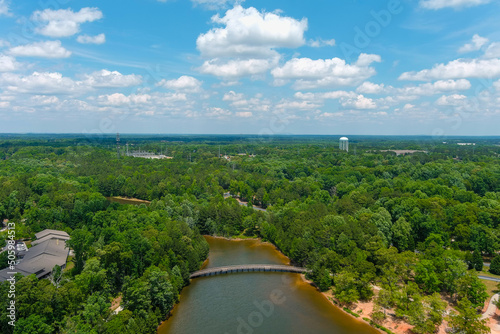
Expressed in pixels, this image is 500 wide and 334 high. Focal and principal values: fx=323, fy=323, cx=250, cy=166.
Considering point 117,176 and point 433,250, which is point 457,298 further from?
point 117,176

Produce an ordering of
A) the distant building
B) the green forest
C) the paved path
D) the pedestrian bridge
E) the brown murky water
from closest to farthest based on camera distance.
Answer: the green forest, the brown murky water, the paved path, the distant building, the pedestrian bridge

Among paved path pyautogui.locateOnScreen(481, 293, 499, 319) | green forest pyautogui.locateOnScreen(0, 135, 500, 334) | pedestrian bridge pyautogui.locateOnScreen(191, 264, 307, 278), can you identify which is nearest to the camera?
green forest pyautogui.locateOnScreen(0, 135, 500, 334)

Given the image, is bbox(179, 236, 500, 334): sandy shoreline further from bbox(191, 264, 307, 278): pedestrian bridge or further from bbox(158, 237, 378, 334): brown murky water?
bbox(191, 264, 307, 278): pedestrian bridge

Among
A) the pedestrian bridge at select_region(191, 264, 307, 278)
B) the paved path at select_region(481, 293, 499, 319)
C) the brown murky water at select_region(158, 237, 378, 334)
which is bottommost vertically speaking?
the brown murky water at select_region(158, 237, 378, 334)

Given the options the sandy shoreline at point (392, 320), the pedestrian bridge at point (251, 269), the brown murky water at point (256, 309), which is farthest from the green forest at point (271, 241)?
the brown murky water at point (256, 309)

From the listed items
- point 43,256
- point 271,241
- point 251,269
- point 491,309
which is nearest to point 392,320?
point 491,309

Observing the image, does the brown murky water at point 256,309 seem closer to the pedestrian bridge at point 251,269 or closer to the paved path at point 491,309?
the pedestrian bridge at point 251,269

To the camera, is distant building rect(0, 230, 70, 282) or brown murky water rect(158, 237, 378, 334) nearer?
brown murky water rect(158, 237, 378, 334)

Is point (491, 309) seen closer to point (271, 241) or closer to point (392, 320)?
point (392, 320)

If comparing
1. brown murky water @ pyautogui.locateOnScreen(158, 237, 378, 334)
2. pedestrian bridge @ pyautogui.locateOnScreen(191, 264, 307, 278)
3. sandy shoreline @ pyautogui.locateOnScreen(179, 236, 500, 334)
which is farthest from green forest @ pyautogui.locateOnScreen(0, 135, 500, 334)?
brown murky water @ pyautogui.locateOnScreen(158, 237, 378, 334)
